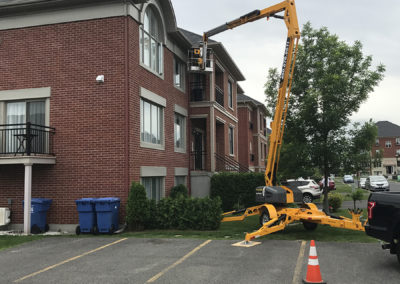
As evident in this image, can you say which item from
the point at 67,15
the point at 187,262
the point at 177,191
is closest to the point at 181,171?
the point at 177,191

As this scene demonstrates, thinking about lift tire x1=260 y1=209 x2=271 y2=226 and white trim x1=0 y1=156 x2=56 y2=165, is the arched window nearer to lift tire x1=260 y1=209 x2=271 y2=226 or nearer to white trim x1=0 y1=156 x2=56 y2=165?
white trim x1=0 y1=156 x2=56 y2=165

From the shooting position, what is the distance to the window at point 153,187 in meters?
14.8

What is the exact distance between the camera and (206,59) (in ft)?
60.7

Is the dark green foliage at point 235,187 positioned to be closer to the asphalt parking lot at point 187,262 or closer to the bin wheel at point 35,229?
the asphalt parking lot at point 187,262

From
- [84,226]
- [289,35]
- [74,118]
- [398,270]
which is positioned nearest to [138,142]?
[74,118]

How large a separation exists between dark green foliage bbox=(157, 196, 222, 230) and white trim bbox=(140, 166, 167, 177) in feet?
5.13

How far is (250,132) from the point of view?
114 feet

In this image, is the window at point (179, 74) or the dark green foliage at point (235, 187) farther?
the window at point (179, 74)

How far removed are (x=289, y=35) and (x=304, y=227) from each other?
616 centimetres

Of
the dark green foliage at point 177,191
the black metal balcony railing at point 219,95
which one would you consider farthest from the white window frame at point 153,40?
the black metal balcony railing at point 219,95

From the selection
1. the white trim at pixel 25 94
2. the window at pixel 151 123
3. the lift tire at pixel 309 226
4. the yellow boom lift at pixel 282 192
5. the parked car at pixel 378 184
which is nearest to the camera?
the yellow boom lift at pixel 282 192

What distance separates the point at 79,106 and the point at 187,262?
292 inches

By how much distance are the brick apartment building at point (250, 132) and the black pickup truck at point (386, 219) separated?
76.6ft

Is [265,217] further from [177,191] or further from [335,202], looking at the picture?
[335,202]
